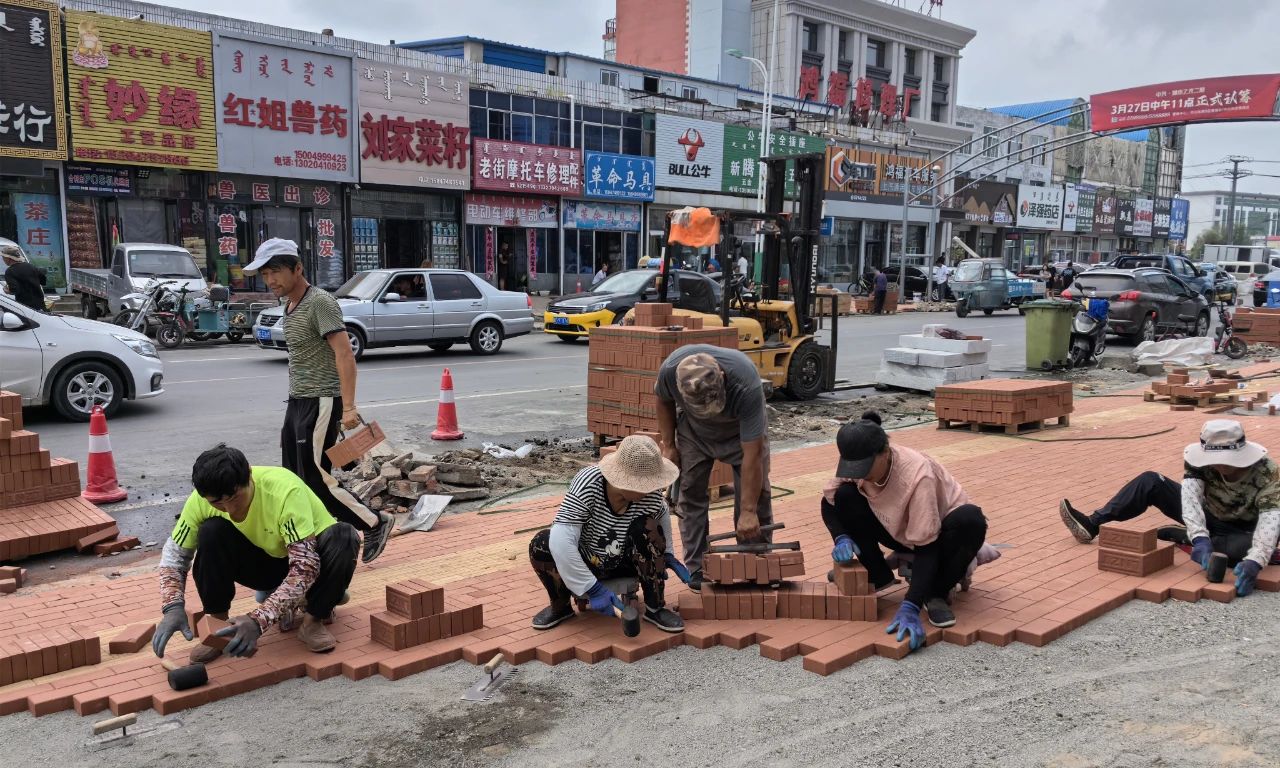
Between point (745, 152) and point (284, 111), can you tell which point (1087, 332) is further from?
point (745, 152)

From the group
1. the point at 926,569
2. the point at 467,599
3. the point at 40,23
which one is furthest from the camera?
the point at 40,23

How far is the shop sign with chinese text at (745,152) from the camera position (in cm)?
3819

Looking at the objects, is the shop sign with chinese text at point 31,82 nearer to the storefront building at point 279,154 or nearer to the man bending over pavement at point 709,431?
the storefront building at point 279,154

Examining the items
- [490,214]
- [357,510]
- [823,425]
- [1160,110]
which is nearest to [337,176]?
[490,214]

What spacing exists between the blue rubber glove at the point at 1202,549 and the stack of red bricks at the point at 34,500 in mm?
6531

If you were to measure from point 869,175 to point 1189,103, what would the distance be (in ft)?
54.5

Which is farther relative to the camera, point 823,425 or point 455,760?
point 823,425

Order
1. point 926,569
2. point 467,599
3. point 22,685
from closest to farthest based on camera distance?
point 22,685
point 926,569
point 467,599

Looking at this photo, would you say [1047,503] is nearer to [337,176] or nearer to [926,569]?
[926,569]

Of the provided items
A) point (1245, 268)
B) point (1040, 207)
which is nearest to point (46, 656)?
point (1245, 268)

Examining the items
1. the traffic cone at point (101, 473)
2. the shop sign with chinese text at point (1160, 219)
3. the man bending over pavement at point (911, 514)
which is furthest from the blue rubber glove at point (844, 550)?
the shop sign with chinese text at point (1160, 219)

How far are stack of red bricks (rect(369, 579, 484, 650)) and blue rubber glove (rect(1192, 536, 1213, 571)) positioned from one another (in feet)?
12.6

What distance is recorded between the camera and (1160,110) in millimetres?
30750

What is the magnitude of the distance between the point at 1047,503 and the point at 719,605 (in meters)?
3.54
